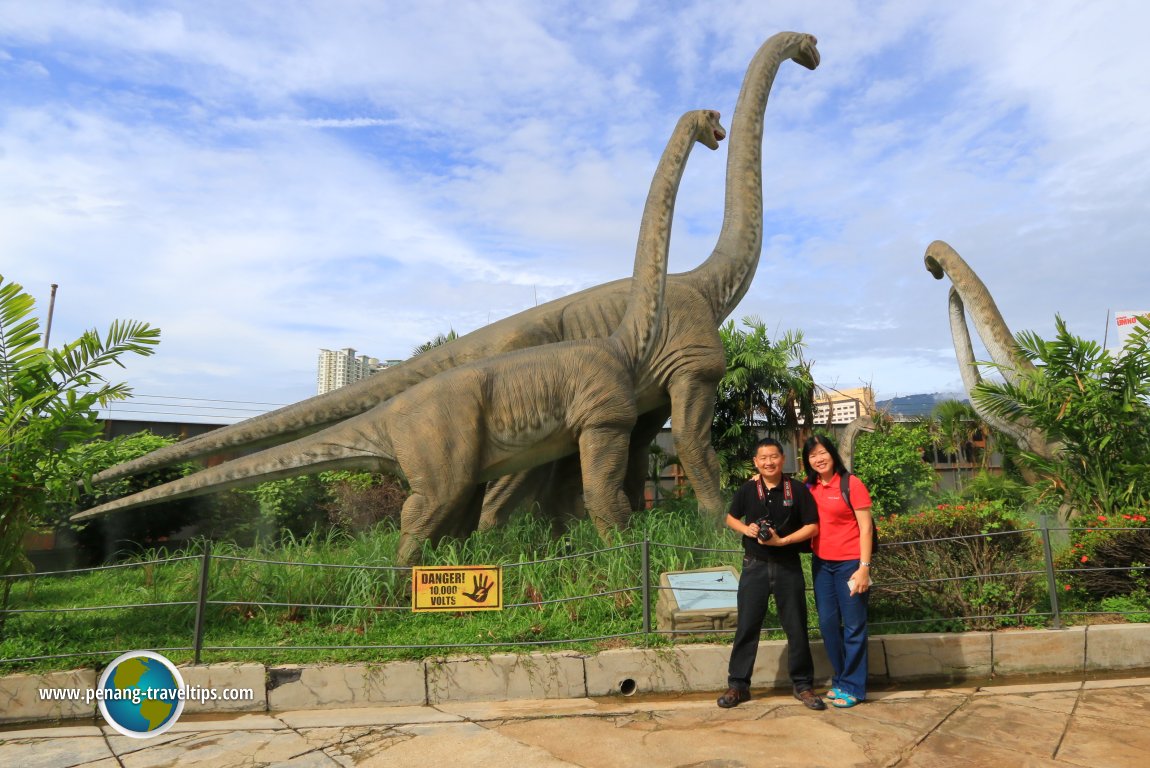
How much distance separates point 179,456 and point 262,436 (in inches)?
28.9

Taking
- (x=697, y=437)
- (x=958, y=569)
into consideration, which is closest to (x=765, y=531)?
(x=958, y=569)

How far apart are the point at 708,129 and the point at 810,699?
17.2 feet

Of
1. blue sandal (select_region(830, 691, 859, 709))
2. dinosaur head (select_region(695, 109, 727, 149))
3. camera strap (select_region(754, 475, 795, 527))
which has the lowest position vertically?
blue sandal (select_region(830, 691, 859, 709))

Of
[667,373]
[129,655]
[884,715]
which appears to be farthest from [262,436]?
[884,715]

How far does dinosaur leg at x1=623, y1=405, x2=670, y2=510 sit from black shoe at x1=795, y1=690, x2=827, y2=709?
171 inches

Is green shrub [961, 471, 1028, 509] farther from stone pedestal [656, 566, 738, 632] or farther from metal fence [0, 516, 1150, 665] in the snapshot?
stone pedestal [656, 566, 738, 632]

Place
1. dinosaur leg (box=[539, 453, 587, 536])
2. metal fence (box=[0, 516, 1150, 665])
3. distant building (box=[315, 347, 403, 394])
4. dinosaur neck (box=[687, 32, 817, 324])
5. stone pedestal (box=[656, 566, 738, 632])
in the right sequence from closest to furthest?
metal fence (box=[0, 516, 1150, 665])
stone pedestal (box=[656, 566, 738, 632])
dinosaur leg (box=[539, 453, 587, 536])
dinosaur neck (box=[687, 32, 817, 324])
distant building (box=[315, 347, 403, 394])

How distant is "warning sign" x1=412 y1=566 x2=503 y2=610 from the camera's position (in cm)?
479

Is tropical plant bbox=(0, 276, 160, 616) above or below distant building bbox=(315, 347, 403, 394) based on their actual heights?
below

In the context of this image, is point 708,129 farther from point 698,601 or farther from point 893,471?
point 893,471

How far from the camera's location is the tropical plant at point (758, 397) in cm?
1420

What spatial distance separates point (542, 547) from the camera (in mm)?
6703

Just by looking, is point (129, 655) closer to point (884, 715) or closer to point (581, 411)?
point (581, 411)

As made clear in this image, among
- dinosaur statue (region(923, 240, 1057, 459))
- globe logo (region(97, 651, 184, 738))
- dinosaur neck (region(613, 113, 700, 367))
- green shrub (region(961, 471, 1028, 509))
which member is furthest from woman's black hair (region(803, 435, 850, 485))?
green shrub (region(961, 471, 1028, 509))
